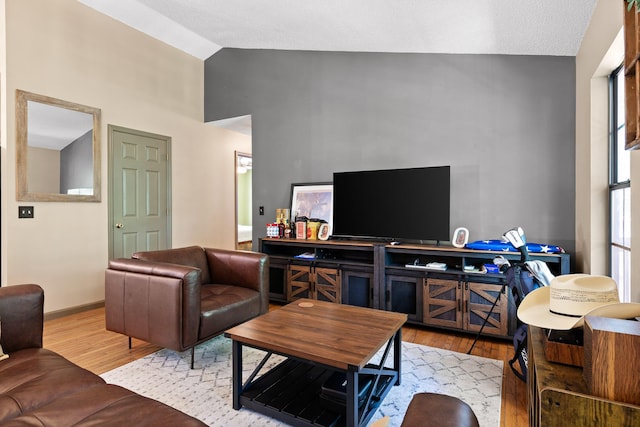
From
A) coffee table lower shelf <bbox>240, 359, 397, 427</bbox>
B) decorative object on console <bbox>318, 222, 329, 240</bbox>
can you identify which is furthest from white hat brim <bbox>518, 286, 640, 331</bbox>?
decorative object on console <bbox>318, 222, 329, 240</bbox>

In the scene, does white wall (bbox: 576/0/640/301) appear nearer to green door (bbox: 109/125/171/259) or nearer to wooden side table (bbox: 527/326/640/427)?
wooden side table (bbox: 527/326/640/427)

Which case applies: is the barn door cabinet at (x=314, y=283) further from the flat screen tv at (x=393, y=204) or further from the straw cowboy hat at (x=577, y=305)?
the straw cowboy hat at (x=577, y=305)

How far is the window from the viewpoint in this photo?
225 cm

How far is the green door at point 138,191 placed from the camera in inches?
167

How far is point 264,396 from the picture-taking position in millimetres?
1967

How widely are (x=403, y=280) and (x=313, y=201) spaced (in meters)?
1.53

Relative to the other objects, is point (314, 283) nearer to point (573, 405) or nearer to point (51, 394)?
point (51, 394)

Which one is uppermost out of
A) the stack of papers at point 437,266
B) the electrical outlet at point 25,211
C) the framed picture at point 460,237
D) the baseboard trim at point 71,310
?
the electrical outlet at point 25,211

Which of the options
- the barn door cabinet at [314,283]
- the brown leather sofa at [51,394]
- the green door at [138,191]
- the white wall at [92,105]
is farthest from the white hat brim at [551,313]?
the green door at [138,191]

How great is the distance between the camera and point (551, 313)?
109cm

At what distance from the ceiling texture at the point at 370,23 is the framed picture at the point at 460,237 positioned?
5.69 feet

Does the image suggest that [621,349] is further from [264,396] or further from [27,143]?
[27,143]

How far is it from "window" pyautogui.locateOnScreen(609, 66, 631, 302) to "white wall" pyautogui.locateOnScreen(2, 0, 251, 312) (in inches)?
188

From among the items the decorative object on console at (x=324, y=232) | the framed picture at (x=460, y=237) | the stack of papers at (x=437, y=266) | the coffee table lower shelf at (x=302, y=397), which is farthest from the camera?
the decorative object on console at (x=324, y=232)
